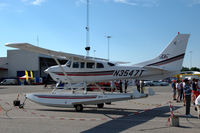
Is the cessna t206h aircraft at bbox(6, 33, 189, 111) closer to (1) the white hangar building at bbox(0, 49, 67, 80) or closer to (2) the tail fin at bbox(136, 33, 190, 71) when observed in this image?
(2) the tail fin at bbox(136, 33, 190, 71)

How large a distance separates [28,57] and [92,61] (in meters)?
54.7

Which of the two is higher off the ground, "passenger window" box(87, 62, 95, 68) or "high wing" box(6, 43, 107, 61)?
"high wing" box(6, 43, 107, 61)

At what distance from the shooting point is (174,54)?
12805 mm

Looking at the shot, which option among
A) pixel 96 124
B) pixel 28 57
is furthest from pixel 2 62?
pixel 96 124

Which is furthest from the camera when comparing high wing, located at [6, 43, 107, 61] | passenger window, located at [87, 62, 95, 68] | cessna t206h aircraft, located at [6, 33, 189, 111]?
passenger window, located at [87, 62, 95, 68]

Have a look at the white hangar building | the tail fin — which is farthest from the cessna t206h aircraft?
Answer: the white hangar building

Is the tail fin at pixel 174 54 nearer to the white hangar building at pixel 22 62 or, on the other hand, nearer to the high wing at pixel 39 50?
the high wing at pixel 39 50

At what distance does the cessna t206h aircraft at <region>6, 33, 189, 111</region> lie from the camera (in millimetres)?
12054

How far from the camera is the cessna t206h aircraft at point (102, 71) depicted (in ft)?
39.5

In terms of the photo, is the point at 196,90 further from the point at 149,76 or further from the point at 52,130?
the point at 52,130

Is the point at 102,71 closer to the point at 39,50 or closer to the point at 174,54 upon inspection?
the point at 39,50

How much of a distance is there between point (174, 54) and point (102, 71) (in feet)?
13.9

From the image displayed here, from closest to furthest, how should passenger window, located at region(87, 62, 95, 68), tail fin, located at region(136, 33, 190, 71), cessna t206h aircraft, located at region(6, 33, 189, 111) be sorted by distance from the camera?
cessna t206h aircraft, located at region(6, 33, 189, 111) < tail fin, located at region(136, 33, 190, 71) < passenger window, located at region(87, 62, 95, 68)

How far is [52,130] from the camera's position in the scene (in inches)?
302
